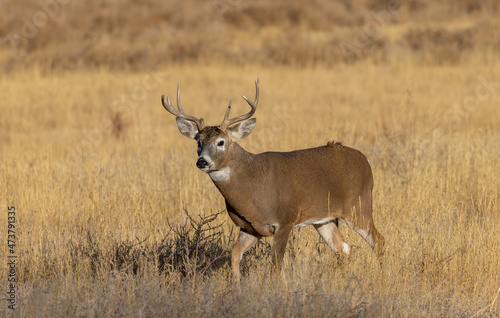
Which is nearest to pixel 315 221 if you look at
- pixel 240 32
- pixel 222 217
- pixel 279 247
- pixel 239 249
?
pixel 279 247

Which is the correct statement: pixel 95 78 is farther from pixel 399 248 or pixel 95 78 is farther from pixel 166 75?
pixel 399 248

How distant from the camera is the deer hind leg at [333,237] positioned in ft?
24.8

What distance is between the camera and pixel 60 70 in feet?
73.7

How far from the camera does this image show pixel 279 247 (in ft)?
21.4

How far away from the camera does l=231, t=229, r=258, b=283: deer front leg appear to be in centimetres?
668

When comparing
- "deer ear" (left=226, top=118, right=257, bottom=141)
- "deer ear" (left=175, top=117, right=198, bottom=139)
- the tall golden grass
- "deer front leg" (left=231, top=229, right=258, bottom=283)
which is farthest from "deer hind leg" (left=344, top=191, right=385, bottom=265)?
"deer ear" (left=175, top=117, right=198, bottom=139)

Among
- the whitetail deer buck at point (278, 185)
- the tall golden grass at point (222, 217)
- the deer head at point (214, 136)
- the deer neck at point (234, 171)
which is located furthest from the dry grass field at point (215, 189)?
the deer head at point (214, 136)

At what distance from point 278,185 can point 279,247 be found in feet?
1.89

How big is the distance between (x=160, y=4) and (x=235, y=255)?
1284 inches

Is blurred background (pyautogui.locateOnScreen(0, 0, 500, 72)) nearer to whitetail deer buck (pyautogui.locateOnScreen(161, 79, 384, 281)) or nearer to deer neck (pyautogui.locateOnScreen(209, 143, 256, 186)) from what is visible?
whitetail deer buck (pyautogui.locateOnScreen(161, 79, 384, 281))

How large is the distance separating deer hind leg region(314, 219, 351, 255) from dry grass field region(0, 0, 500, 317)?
154 mm

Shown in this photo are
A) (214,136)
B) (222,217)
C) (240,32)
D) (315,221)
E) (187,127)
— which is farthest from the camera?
(240,32)

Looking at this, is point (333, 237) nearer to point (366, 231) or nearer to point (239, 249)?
point (366, 231)

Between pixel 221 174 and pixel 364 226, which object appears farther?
pixel 364 226
